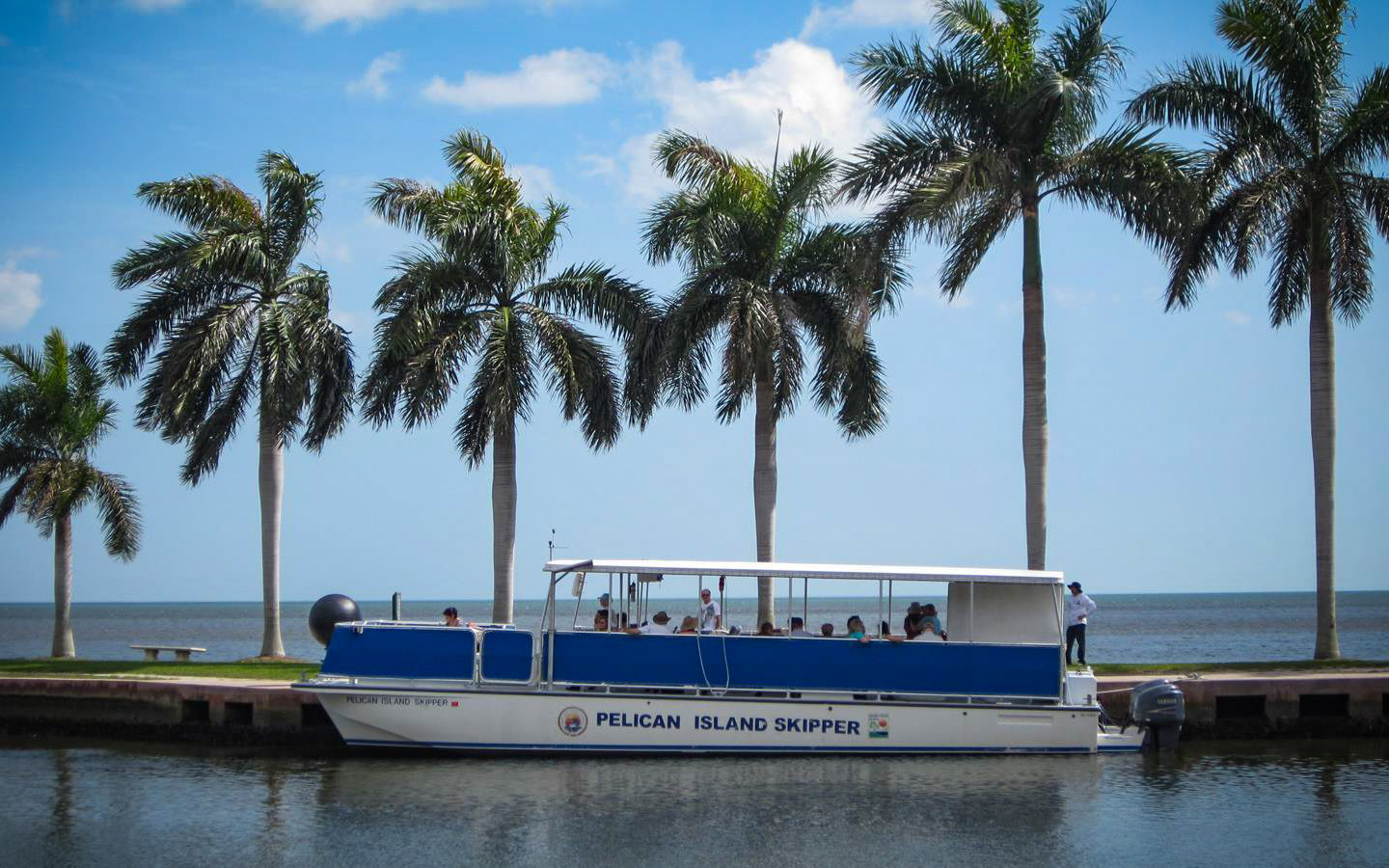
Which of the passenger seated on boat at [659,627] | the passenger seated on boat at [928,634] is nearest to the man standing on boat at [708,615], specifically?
the passenger seated on boat at [659,627]

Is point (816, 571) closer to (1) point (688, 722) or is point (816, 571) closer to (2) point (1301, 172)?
(1) point (688, 722)

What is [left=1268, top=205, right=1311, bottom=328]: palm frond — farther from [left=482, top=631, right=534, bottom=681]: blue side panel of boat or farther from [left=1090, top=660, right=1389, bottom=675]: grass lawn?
[left=482, top=631, right=534, bottom=681]: blue side panel of boat

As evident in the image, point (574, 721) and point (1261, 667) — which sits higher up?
point (1261, 667)

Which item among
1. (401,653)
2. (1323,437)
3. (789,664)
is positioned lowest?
(789,664)

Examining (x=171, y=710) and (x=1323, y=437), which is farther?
(x=1323, y=437)

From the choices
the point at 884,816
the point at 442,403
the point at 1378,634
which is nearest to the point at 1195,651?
the point at 1378,634

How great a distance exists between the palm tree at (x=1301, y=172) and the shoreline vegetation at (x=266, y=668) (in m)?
1.01

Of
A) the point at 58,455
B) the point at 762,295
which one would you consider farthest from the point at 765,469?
the point at 58,455

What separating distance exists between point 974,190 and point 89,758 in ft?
63.6

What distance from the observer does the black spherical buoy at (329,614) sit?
26672 mm

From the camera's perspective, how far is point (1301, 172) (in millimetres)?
27891

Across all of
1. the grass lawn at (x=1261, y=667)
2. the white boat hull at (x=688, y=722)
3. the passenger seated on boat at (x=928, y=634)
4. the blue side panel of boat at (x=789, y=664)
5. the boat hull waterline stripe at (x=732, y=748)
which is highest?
the passenger seated on boat at (x=928, y=634)

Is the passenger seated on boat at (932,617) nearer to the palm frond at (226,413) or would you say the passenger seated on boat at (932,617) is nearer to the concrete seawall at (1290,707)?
the concrete seawall at (1290,707)

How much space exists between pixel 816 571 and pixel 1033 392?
8381 mm
